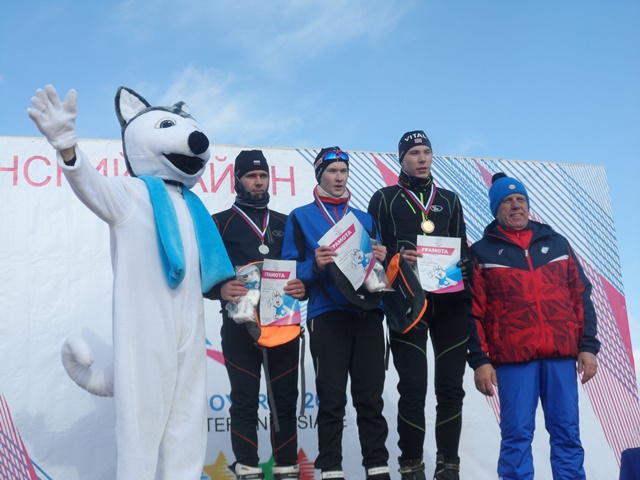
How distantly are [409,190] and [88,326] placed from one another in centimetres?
213

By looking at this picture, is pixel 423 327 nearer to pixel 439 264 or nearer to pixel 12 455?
pixel 439 264

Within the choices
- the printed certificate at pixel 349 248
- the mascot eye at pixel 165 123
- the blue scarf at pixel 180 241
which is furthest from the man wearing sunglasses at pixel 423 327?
the mascot eye at pixel 165 123

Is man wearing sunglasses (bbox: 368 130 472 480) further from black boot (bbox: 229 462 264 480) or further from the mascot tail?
the mascot tail

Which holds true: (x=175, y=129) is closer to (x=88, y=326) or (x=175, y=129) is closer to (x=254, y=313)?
(x=254, y=313)

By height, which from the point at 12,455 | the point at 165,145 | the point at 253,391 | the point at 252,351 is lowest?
the point at 12,455

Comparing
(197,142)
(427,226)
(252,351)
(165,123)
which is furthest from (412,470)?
(165,123)

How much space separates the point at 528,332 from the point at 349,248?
970 mm

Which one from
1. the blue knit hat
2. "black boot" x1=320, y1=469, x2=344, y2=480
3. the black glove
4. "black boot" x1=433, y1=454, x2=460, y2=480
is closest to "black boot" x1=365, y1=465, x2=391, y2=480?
"black boot" x1=320, y1=469, x2=344, y2=480

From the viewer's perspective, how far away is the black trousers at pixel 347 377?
10.9 ft

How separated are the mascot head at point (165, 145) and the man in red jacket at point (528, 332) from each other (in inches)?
59.6

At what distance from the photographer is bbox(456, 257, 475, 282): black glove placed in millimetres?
3662

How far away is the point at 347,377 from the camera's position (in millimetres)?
3369

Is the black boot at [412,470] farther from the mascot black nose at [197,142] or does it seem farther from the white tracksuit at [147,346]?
the mascot black nose at [197,142]

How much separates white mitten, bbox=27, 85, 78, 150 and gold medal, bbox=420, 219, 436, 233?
174 centimetres
